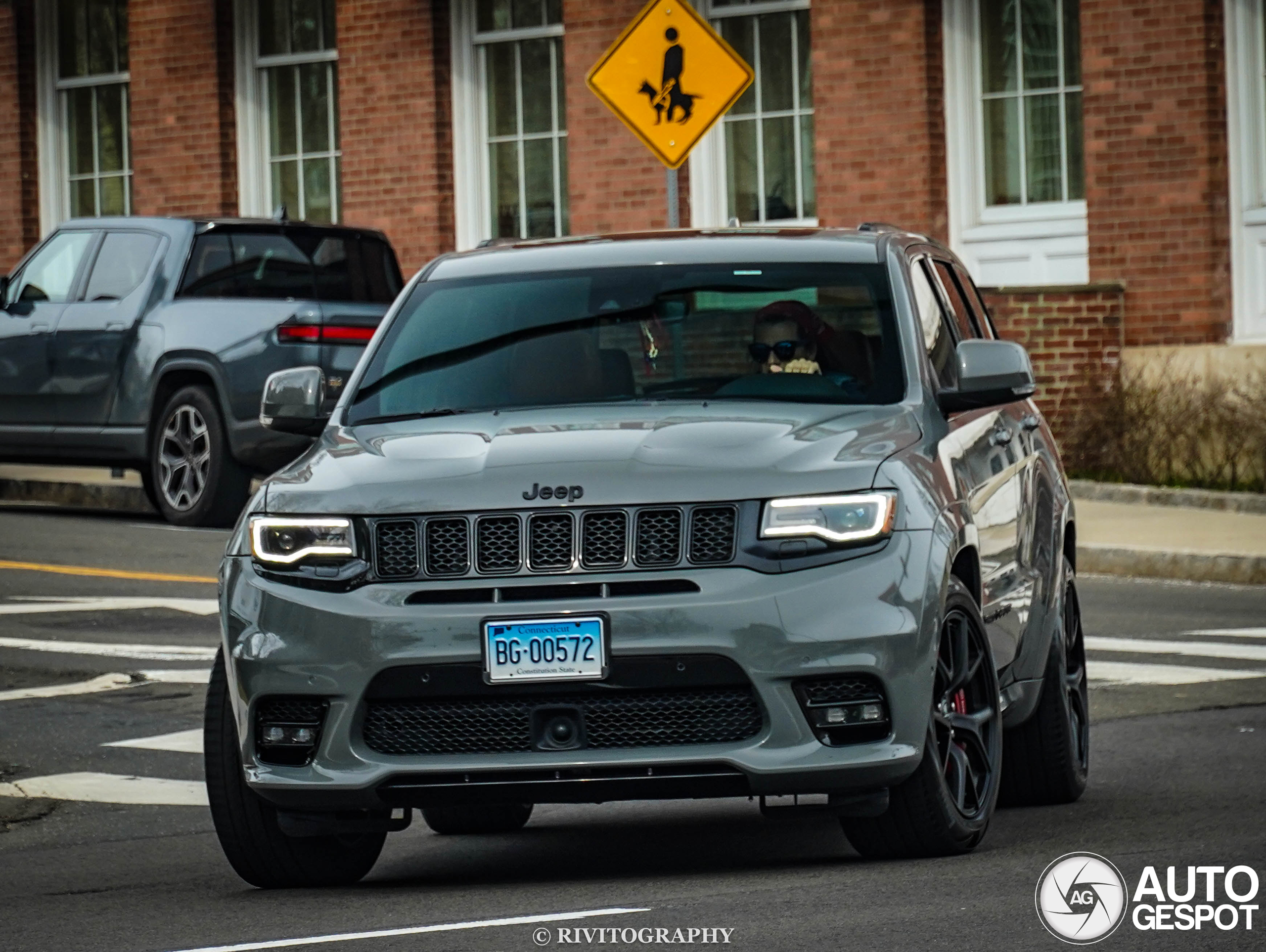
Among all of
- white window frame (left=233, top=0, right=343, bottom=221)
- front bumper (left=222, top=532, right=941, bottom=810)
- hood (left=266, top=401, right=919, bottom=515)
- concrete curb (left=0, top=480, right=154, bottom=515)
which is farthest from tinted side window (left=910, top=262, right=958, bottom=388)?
white window frame (left=233, top=0, right=343, bottom=221)

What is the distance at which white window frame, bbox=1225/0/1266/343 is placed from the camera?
19.1m

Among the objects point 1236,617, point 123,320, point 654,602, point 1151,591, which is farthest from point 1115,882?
point 123,320

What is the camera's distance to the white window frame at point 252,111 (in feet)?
82.0

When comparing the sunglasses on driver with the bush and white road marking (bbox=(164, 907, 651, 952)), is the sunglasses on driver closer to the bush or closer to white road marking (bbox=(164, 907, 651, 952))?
white road marking (bbox=(164, 907, 651, 952))

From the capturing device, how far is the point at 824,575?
6039 mm

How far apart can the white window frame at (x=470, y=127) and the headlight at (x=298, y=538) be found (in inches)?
681

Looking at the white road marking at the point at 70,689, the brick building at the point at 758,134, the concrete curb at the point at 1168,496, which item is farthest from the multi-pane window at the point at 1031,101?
the white road marking at the point at 70,689

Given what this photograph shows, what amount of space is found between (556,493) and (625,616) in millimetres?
374

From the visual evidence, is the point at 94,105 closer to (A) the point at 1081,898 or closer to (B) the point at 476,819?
(B) the point at 476,819

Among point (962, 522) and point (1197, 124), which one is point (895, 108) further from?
point (962, 522)

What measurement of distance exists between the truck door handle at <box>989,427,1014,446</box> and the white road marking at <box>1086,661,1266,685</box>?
299cm

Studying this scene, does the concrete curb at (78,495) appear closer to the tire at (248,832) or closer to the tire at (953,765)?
the tire at (248,832)

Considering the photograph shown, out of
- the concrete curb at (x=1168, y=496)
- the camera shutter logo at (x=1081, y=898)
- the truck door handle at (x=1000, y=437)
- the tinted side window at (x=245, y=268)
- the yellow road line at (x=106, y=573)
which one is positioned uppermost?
the tinted side window at (x=245, y=268)

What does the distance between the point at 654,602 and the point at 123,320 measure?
11864 millimetres
